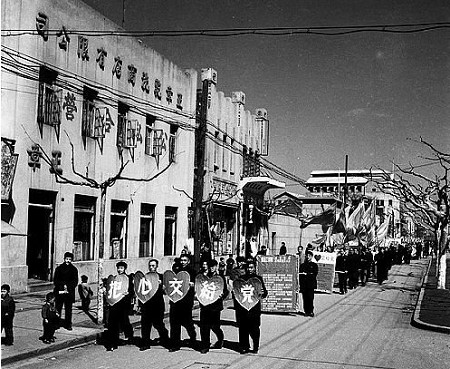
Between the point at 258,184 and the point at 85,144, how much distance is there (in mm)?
18104

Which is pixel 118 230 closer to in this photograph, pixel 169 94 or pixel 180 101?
pixel 169 94

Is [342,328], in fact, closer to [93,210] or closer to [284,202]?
[93,210]

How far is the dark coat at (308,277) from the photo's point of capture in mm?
16066

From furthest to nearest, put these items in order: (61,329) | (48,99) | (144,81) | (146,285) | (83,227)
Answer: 1. (144,81)
2. (83,227)
3. (48,99)
4. (61,329)
5. (146,285)

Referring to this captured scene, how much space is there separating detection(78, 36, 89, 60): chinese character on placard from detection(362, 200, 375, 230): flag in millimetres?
19708

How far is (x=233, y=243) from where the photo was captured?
3547 cm

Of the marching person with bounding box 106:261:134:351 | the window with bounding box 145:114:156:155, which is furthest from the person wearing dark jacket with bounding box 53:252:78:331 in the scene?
the window with bounding box 145:114:156:155

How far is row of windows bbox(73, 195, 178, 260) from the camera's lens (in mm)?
20469

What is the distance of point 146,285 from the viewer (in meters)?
11.1

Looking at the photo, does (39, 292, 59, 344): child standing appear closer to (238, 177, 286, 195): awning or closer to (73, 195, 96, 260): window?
(73, 195, 96, 260): window

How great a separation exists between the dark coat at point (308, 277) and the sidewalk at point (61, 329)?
2604 millimetres

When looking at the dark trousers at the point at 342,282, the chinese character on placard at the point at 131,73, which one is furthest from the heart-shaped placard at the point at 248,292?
the chinese character on placard at the point at 131,73

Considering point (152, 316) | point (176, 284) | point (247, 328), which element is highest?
point (176, 284)

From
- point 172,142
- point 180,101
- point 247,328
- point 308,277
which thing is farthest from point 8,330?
point 180,101
